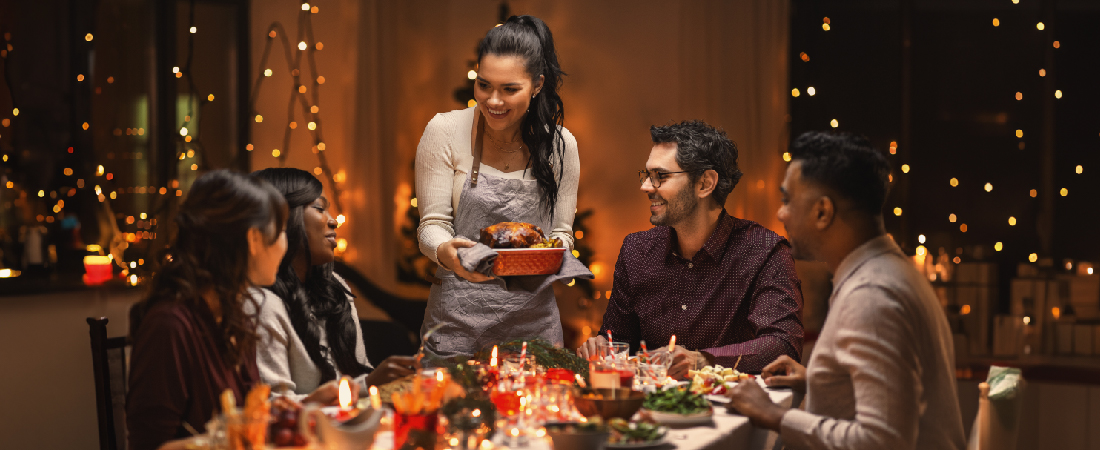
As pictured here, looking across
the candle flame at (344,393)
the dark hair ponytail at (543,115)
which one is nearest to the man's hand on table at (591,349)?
the dark hair ponytail at (543,115)

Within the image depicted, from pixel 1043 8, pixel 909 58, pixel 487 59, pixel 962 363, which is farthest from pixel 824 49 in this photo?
pixel 487 59

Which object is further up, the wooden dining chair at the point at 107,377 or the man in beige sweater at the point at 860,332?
the man in beige sweater at the point at 860,332

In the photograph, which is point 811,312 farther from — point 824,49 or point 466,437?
point 466,437

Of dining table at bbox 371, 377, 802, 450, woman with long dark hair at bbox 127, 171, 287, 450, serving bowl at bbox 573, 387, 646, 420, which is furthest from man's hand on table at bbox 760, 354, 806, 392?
woman with long dark hair at bbox 127, 171, 287, 450

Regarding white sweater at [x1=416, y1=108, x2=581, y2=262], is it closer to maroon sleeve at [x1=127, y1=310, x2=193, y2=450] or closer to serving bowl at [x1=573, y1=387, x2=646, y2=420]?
serving bowl at [x1=573, y1=387, x2=646, y2=420]

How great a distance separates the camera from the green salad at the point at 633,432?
1915 millimetres

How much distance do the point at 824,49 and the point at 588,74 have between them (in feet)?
5.55

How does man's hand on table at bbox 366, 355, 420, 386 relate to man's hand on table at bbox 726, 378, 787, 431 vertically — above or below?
above

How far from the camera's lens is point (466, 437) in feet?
5.57

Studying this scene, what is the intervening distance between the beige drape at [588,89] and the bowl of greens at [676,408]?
3804 millimetres

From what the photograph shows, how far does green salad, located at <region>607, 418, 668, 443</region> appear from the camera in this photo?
6.28 ft

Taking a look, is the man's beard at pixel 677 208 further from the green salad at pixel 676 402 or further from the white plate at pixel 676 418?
the white plate at pixel 676 418

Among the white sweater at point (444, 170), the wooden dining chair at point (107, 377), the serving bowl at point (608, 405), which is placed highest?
the white sweater at point (444, 170)

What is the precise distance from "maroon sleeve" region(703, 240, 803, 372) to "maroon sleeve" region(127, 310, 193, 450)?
67.8 inches
